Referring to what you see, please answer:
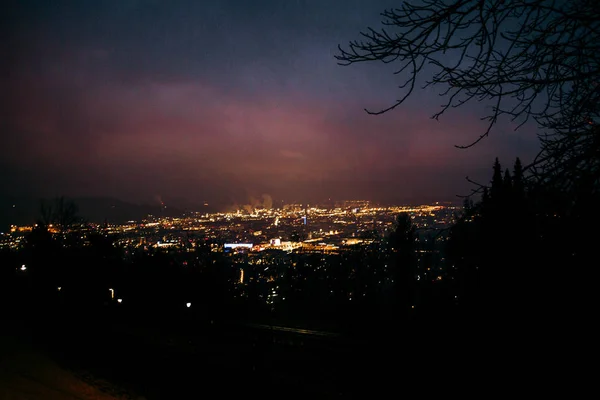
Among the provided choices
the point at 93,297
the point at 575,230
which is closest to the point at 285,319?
the point at 93,297

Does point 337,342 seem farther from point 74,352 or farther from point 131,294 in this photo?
point 131,294

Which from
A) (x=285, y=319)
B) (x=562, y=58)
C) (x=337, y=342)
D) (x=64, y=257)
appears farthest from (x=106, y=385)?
(x=64, y=257)

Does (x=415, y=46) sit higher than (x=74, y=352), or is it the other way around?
(x=415, y=46)

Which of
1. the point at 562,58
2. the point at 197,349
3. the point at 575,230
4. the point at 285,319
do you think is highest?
the point at 562,58

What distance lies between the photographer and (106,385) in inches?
259

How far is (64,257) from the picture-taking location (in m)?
16.5

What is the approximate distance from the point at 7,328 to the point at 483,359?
11372 millimetres

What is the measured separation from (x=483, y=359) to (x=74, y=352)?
9208 millimetres

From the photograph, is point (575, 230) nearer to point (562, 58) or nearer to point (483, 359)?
point (562, 58)

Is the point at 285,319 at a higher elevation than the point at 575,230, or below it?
below

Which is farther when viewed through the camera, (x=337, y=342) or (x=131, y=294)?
(x=131, y=294)

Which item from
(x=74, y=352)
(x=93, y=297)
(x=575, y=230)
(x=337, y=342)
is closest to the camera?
(x=575, y=230)

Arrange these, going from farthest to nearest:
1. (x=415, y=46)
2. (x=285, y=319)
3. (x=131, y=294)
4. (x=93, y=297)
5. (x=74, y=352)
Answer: (x=131, y=294) < (x=93, y=297) < (x=285, y=319) < (x=74, y=352) < (x=415, y=46)

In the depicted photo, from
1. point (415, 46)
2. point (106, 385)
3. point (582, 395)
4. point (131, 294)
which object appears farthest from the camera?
point (131, 294)
